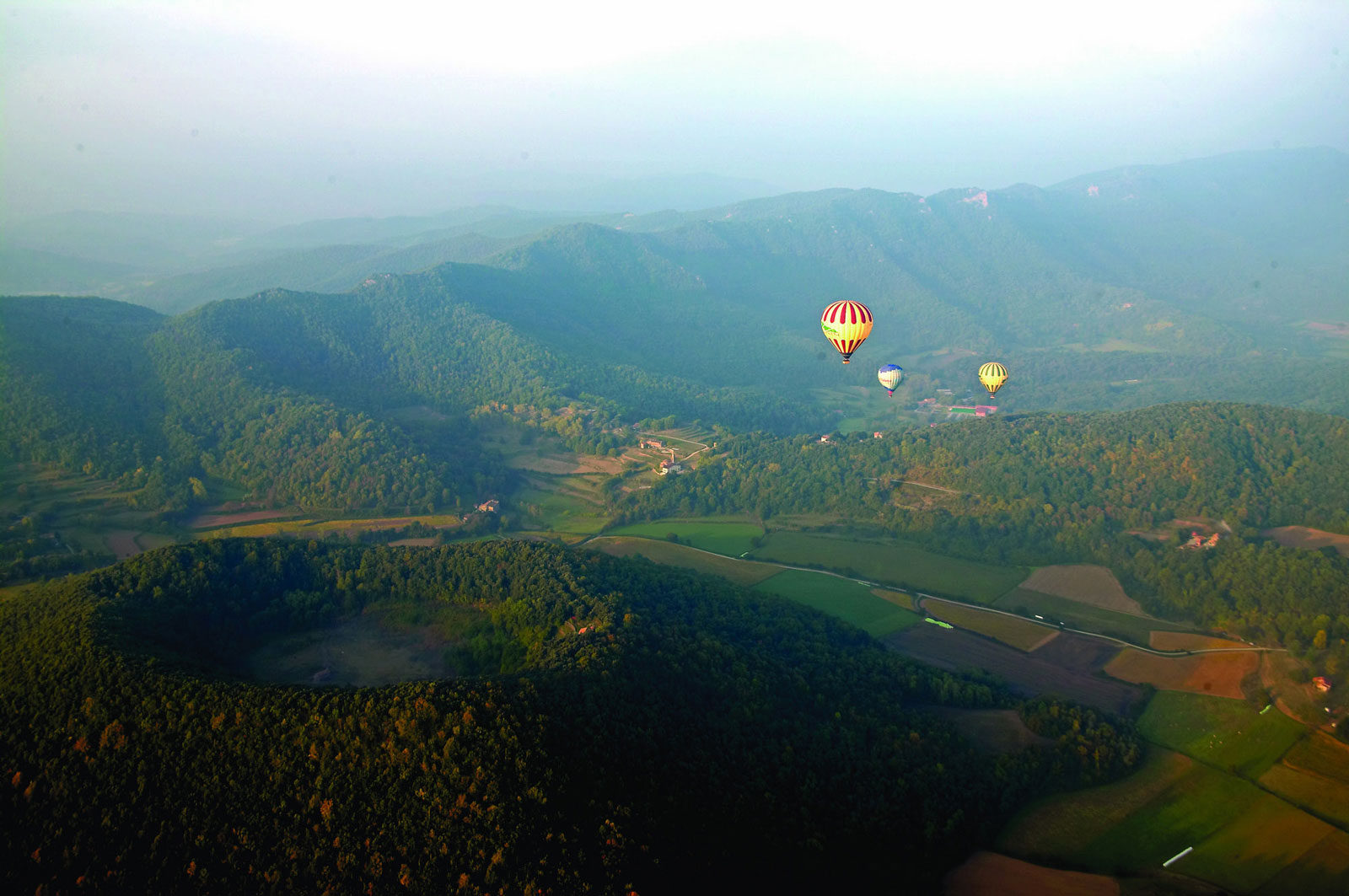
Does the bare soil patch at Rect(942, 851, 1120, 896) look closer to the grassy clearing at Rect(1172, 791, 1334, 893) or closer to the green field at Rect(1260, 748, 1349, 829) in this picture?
the grassy clearing at Rect(1172, 791, 1334, 893)

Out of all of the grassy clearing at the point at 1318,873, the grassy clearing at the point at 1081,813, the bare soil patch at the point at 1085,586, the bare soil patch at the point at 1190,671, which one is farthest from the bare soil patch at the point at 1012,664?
the grassy clearing at the point at 1318,873

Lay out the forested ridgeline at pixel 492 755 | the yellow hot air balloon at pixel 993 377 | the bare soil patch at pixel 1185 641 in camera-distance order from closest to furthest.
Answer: the forested ridgeline at pixel 492 755, the bare soil patch at pixel 1185 641, the yellow hot air balloon at pixel 993 377

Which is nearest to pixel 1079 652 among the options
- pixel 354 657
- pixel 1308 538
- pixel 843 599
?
pixel 843 599

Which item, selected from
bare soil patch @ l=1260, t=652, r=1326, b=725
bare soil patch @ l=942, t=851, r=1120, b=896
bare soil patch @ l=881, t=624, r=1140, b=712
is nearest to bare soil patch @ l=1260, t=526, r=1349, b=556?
bare soil patch @ l=1260, t=652, r=1326, b=725

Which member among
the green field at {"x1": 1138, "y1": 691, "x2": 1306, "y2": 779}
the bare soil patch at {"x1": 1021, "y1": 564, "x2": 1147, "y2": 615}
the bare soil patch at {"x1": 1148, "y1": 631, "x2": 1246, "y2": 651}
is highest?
the bare soil patch at {"x1": 1021, "y1": 564, "x2": 1147, "y2": 615}

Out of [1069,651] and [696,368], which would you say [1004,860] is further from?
[696,368]

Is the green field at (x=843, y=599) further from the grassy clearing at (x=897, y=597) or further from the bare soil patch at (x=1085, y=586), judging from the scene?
the bare soil patch at (x=1085, y=586)
